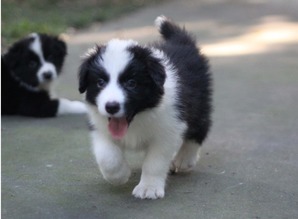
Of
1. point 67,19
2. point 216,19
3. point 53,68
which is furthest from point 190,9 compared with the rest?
point 53,68

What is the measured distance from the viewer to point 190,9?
49.4 ft

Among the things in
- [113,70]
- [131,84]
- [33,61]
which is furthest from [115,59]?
[33,61]

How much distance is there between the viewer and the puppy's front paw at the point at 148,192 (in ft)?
13.4

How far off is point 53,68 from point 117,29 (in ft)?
18.1

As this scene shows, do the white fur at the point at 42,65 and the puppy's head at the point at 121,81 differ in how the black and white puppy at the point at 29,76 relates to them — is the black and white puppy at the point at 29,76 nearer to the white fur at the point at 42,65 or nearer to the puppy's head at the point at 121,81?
the white fur at the point at 42,65

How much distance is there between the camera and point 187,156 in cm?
466

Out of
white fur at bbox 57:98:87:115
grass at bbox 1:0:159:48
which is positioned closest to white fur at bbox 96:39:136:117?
white fur at bbox 57:98:87:115

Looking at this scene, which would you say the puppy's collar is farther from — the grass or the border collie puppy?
the grass

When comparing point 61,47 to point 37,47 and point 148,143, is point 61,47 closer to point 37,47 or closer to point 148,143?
point 37,47

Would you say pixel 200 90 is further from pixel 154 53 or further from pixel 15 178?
pixel 15 178

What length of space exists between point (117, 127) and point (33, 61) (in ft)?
10.1

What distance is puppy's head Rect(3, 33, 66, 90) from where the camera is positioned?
6762mm

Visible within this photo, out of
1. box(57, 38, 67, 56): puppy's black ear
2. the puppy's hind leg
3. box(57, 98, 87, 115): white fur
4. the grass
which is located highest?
the puppy's hind leg

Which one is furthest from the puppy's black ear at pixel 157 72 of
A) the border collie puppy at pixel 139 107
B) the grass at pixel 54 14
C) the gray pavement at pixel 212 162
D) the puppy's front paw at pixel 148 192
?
the grass at pixel 54 14
